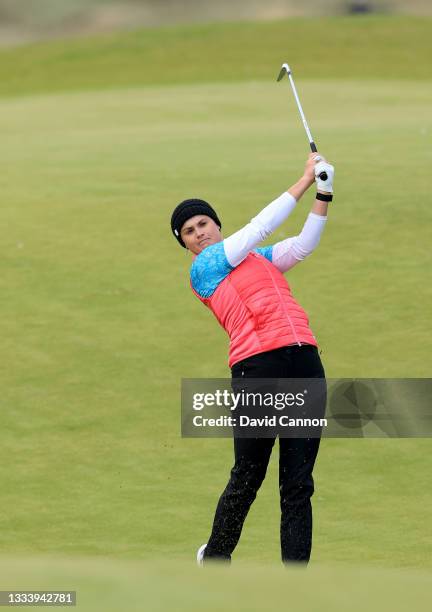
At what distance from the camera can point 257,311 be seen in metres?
5.97

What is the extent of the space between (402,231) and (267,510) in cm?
694

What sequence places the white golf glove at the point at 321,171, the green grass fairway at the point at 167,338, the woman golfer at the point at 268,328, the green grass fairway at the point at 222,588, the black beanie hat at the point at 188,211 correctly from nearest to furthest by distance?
the green grass fairway at the point at 222,588 → the woman golfer at the point at 268,328 → the white golf glove at the point at 321,171 → the black beanie hat at the point at 188,211 → the green grass fairway at the point at 167,338

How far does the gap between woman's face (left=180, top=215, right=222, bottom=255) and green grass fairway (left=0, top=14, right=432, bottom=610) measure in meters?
1.81

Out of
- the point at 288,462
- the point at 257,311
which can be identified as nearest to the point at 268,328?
the point at 257,311

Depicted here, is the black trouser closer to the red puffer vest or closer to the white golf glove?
the red puffer vest

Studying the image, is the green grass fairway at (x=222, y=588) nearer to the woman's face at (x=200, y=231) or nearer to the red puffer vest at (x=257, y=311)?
the red puffer vest at (x=257, y=311)

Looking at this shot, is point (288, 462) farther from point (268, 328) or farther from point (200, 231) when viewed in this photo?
point (200, 231)

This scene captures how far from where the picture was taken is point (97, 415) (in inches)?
412

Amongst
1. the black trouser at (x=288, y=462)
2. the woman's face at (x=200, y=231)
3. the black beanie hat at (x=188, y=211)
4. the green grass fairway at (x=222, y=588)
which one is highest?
the black beanie hat at (x=188, y=211)

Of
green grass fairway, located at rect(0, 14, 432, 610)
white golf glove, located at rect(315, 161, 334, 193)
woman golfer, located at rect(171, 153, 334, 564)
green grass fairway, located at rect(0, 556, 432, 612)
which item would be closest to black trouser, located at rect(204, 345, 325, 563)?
woman golfer, located at rect(171, 153, 334, 564)

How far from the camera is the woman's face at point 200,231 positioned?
252 inches

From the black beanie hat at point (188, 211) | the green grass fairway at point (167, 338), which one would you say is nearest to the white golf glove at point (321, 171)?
the black beanie hat at point (188, 211)

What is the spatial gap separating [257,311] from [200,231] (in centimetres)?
65

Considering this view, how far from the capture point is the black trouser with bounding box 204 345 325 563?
600 centimetres
